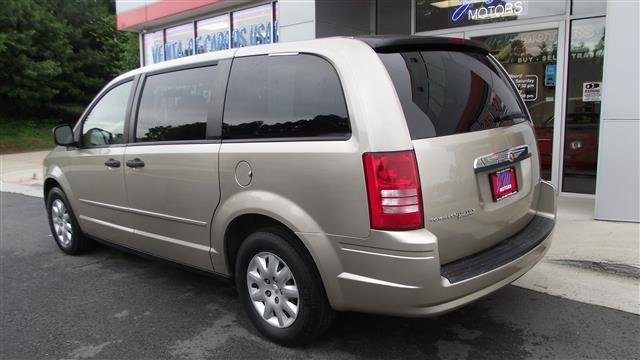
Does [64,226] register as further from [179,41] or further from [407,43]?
[179,41]

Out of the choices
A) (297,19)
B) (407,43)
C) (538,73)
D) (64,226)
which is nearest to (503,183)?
(407,43)

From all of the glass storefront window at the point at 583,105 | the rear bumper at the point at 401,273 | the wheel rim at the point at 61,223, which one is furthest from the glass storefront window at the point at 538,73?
the wheel rim at the point at 61,223

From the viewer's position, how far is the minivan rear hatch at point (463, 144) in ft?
9.34

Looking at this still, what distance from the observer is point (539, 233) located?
11.5 feet

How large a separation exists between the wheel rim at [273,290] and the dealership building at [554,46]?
4.19 meters

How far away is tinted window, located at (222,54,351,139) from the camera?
119 inches

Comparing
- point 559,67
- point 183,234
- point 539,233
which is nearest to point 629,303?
point 539,233

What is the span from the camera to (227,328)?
144 inches

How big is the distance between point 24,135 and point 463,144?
71.3 feet

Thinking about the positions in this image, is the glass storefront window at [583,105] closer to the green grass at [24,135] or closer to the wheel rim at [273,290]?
the wheel rim at [273,290]

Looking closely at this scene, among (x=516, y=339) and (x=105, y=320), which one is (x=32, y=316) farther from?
(x=516, y=339)

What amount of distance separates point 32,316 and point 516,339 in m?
3.43

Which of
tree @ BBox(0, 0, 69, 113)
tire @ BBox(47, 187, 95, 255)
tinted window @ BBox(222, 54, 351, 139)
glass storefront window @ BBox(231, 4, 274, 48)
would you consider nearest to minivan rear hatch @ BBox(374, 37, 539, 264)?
tinted window @ BBox(222, 54, 351, 139)

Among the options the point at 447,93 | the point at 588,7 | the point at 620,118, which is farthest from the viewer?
the point at 588,7
